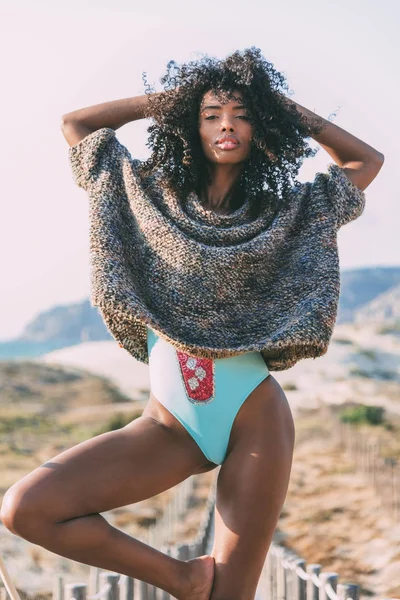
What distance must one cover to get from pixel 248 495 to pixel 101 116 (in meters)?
1.24

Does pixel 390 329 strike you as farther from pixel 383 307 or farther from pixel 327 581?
pixel 327 581

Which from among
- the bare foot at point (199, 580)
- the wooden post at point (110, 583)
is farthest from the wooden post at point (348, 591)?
the wooden post at point (110, 583)

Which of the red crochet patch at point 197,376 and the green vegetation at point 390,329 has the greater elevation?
the green vegetation at point 390,329

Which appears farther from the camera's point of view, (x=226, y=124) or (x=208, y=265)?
(x=226, y=124)

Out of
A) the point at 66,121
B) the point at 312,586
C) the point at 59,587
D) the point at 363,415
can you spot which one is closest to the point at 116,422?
the point at 363,415

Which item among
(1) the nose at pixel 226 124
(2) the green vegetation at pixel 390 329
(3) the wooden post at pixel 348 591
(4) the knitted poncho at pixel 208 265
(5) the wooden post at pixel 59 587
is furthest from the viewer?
(2) the green vegetation at pixel 390 329

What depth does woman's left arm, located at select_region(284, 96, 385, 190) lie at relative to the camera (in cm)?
312

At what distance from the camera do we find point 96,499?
2582 mm

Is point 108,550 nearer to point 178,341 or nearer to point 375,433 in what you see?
point 178,341

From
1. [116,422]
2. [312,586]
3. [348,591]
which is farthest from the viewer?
[116,422]

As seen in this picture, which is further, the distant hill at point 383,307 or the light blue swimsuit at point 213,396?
the distant hill at point 383,307

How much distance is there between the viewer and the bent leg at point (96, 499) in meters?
2.51

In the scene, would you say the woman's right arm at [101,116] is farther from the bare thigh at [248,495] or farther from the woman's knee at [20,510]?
the woman's knee at [20,510]

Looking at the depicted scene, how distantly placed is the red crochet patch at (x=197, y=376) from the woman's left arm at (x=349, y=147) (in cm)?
80
